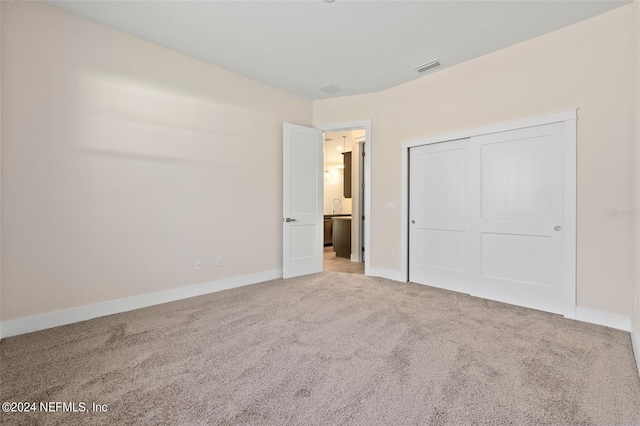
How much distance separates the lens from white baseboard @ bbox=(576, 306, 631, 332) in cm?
257

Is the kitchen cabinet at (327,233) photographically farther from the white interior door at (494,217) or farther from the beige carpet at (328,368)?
the beige carpet at (328,368)

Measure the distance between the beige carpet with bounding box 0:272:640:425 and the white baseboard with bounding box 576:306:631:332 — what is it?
0.41 feet

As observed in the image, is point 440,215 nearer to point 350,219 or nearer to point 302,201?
point 302,201

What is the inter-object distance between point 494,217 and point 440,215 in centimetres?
68

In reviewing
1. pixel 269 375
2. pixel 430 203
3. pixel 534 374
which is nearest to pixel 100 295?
pixel 269 375

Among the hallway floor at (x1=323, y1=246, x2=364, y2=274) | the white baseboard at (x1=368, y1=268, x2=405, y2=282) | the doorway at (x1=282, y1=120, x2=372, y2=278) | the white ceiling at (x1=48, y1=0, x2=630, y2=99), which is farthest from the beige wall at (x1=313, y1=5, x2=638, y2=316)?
the hallway floor at (x1=323, y1=246, x2=364, y2=274)

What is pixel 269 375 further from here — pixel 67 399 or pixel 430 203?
pixel 430 203

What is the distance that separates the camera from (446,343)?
2.30m

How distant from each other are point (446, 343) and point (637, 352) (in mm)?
1273

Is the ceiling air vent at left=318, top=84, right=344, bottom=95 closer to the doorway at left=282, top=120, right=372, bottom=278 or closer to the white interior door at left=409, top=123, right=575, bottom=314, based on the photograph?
the doorway at left=282, top=120, right=372, bottom=278

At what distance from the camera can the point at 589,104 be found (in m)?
2.77

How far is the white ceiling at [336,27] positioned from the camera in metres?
2.60

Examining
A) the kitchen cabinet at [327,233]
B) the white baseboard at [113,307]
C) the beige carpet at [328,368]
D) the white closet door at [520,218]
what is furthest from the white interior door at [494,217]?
the kitchen cabinet at [327,233]

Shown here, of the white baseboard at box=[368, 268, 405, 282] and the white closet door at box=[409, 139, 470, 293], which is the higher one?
the white closet door at box=[409, 139, 470, 293]
